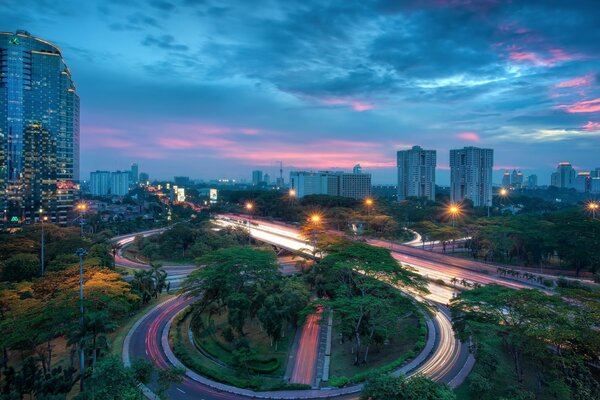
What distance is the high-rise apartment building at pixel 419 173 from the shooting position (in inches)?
7421

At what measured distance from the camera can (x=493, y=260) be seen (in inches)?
2518

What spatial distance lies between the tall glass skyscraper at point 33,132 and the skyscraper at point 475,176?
153032 millimetres

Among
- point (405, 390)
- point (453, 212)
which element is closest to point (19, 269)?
point (405, 390)

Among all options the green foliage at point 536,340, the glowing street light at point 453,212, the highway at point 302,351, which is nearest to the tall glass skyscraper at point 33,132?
the highway at point 302,351

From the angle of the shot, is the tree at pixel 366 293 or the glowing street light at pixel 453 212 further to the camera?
the glowing street light at pixel 453 212

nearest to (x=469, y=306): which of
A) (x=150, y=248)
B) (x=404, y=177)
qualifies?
(x=150, y=248)

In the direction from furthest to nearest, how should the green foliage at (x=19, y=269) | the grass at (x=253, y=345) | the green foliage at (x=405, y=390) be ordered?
the green foliage at (x=19, y=269)
the grass at (x=253, y=345)
the green foliage at (x=405, y=390)

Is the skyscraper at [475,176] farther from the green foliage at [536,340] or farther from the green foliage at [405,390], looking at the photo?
the green foliage at [405,390]

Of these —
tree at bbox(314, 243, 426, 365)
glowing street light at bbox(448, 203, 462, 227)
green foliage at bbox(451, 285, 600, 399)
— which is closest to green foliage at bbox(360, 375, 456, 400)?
green foliage at bbox(451, 285, 600, 399)

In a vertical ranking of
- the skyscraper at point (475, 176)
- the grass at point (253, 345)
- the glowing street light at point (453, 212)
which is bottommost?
the grass at point (253, 345)

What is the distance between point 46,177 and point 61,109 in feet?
67.9

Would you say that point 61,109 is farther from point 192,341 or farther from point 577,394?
point 577,394

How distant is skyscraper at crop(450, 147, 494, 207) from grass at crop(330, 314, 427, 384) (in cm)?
13921

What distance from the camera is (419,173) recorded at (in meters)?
189
